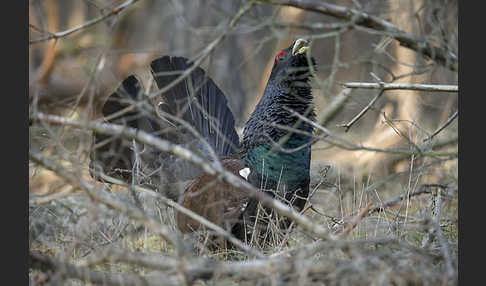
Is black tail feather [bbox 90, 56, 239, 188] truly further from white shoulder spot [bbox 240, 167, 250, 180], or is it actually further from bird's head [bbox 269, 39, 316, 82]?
bird's head [bbox 269, 39, 316, 82]

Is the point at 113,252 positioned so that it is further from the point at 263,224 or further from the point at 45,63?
the point at 45,63

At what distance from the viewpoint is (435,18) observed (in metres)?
3.15

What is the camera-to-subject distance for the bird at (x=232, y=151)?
3.66 metres

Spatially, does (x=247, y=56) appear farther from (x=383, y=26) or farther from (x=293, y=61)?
(x=383, y=26)

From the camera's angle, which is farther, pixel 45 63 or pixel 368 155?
pixel 45 63

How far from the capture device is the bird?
3664 millimetres

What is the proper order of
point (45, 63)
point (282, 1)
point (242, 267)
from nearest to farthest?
point (242, 267), point (282, 1), point (45, 63)

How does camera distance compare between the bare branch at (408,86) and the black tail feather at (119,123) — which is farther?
the black tail feather at (119,123)

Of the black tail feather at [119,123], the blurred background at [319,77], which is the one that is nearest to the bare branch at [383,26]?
the blurred background at [319,77]

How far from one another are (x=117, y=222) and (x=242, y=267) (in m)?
1.46

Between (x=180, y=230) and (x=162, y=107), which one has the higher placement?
(x=162, y=107)

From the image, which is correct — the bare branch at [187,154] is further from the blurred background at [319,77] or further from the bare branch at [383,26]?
the bare branch at [383,26]

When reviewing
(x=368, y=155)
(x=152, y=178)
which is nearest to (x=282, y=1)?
(x=152, y=178)

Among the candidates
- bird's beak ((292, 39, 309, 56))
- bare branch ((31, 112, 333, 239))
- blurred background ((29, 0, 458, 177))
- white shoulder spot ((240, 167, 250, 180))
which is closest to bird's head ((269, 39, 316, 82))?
bird's beak ((292, 39, 309, 56))
